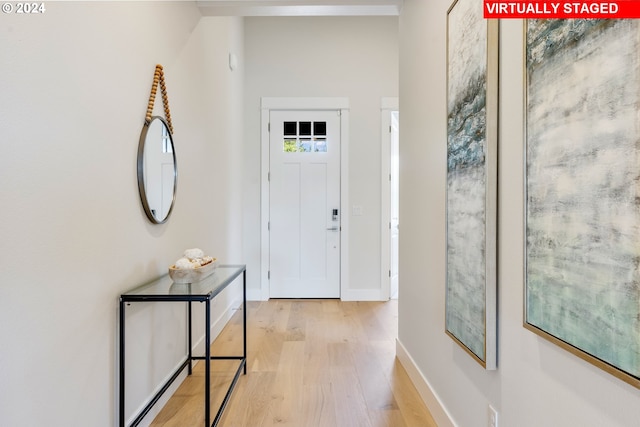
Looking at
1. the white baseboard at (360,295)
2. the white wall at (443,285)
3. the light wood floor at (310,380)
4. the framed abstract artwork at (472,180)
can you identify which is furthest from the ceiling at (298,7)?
the white baseboard at (360,295)

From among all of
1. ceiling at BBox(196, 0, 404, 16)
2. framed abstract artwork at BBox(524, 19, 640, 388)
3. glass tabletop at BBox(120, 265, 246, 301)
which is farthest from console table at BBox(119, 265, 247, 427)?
ceiling at BBox(196, 0, 404, 16)

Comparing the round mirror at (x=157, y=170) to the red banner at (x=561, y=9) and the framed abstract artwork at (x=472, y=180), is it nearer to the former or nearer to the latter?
the framed abstract artwork at (x=472, y=180)

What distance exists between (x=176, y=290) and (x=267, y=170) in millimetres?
2620

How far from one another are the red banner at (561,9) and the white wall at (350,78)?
288 centimetres

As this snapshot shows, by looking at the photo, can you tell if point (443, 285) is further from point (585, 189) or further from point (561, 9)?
point (561, 9)

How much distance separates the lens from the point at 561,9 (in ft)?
2.85

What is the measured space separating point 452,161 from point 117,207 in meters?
1.43

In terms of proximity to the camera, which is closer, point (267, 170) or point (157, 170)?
point (157, 170)

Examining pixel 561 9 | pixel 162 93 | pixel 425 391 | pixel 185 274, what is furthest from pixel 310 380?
pixel 561 9

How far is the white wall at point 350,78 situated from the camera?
4.07m

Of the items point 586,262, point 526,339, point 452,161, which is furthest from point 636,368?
point 452,161

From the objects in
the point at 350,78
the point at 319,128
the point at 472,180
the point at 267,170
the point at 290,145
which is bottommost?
the point at 472,180

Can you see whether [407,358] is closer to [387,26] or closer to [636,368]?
[636,368]

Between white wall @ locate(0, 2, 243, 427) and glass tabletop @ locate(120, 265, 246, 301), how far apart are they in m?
0.07
